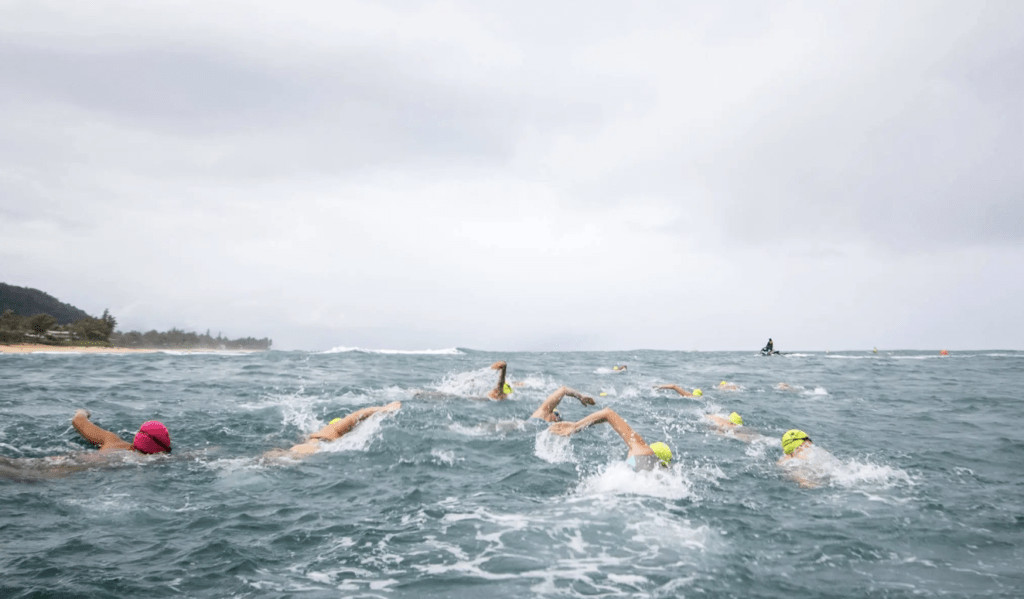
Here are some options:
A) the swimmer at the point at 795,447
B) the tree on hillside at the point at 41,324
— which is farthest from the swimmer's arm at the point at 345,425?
the tree on hillside at the point at 41,324

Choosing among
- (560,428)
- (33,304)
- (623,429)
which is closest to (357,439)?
(560,428)

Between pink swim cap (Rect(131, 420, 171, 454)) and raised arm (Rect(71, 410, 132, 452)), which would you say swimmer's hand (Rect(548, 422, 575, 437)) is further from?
raised arm (Rect(71, 410, 132, 452))

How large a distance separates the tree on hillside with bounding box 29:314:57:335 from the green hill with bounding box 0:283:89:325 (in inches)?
381

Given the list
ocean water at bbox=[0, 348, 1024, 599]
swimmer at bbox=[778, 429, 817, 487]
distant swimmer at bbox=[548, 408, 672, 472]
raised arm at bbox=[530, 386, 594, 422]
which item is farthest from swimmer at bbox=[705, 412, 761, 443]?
distant swimmer at bbox=[548, 408, 672, 472]

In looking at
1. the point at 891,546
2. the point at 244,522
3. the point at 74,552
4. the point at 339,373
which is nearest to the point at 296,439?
the point at 244,522

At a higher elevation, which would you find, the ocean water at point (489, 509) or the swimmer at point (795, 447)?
the swimmer at point (795, 447)

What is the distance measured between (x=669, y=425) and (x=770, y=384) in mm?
16805

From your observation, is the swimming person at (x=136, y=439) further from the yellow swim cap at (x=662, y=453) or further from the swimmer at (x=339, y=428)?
the yellow swim cap at (x=662, y=453)

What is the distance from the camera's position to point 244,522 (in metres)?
7.15

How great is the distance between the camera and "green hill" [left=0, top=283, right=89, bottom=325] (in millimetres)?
50562

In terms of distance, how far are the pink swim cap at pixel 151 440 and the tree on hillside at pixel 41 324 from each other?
38836mm

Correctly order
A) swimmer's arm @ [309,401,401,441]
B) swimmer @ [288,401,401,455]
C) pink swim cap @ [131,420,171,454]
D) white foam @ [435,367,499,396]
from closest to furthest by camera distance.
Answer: pink swim cap @ [131,420,171,454] → swimmer @ [288,401,401,455] → swimmer's arm @ [309,401,401,441] → white foam @ [435,367,499,396]

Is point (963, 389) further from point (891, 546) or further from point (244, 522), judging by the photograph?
point (244, 522)

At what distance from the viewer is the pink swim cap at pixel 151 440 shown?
10.1 m
